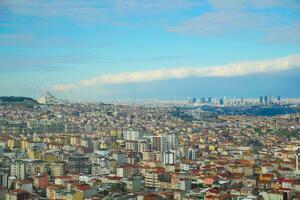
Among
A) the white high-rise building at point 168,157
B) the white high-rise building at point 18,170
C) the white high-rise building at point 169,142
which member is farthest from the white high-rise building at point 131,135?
the white high-rise building at point 18,170

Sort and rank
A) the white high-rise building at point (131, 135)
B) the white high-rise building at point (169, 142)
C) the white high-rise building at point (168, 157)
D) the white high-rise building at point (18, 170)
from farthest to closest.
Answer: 1. the white high-rise building at point (131, 135)
2. the white high-rise building at point (169, 142)
3. the white high-rise building at point (168, 157)
4. the white high-rise building at point (18, 170)

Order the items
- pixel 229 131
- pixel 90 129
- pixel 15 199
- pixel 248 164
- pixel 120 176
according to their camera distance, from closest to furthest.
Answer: pixel 15 199, pixel 120 176, pixel 248 164, pixel 90 129, pixel 229 131

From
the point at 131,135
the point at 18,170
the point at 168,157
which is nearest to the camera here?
the point at 18,170

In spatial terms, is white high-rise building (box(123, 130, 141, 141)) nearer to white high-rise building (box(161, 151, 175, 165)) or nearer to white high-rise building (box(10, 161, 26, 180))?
white high-rise building (box(161, 151, 175, 165))

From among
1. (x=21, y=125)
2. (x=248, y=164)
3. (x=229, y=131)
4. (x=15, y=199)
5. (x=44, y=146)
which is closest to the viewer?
(x=15, y=199)

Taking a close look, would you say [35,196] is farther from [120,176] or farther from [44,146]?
[44,146]

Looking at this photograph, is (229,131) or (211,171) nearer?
(211,171)

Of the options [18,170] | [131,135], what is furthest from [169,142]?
[18,170]

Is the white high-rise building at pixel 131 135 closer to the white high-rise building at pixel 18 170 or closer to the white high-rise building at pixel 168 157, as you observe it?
the white high-rise building at pixel 168 157

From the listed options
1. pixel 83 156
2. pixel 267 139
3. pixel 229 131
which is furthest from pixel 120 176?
pixel 229 131

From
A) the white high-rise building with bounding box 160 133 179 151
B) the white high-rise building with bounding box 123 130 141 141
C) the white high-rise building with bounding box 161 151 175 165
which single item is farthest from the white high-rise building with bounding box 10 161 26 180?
the white high-rise building with bounding box 123 130 141 141

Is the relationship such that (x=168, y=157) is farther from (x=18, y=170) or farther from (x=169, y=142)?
(x=18, y=170)
